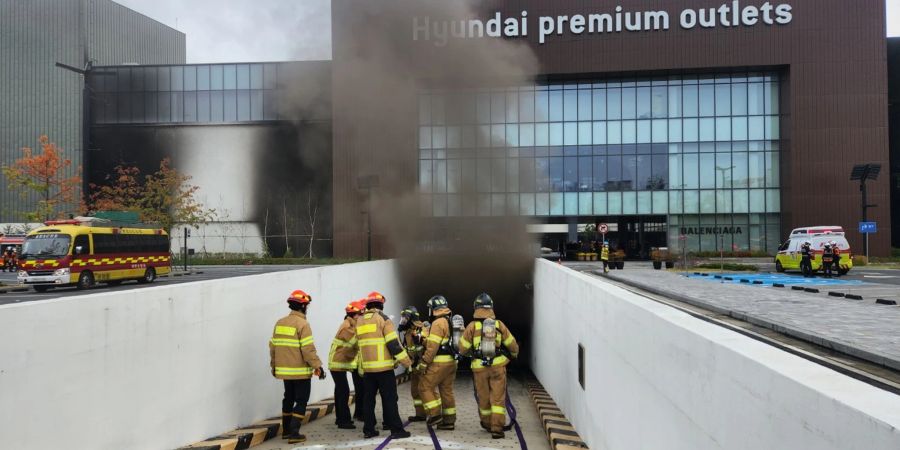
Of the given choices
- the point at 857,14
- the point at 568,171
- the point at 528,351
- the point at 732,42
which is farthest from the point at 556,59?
the point at 528,351

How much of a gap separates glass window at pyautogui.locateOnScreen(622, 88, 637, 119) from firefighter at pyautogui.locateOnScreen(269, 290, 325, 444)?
31363 mm

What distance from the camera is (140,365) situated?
214 inches

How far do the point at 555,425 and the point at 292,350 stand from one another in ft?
10.8

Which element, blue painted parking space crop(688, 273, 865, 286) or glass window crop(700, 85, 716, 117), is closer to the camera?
blue painted parking space crop(688, 273, 865, 286)

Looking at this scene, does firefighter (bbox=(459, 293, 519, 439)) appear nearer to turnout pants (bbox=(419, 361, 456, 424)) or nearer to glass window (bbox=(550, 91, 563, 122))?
turnout pants (bbox=(419, 361, 456, 424))

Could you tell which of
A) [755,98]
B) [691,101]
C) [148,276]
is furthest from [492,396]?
[755,98]

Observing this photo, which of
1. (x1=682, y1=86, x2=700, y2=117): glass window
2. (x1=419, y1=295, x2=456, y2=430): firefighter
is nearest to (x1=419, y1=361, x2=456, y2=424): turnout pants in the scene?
(x1=419, y1=295, x2=456, y2=430): firefighter

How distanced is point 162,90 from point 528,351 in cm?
3406

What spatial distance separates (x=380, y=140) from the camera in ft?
72.0

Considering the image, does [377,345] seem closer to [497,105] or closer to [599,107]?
[497,105]

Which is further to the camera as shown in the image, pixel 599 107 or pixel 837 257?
pixel 599 107

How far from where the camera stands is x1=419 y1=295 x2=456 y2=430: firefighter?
779 cm

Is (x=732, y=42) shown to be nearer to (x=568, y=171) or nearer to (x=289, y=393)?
(x=568, y=171)

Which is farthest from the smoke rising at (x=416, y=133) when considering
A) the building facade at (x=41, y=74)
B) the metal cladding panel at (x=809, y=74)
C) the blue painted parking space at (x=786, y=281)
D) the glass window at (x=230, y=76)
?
the building facade at (x=41, y=74)
